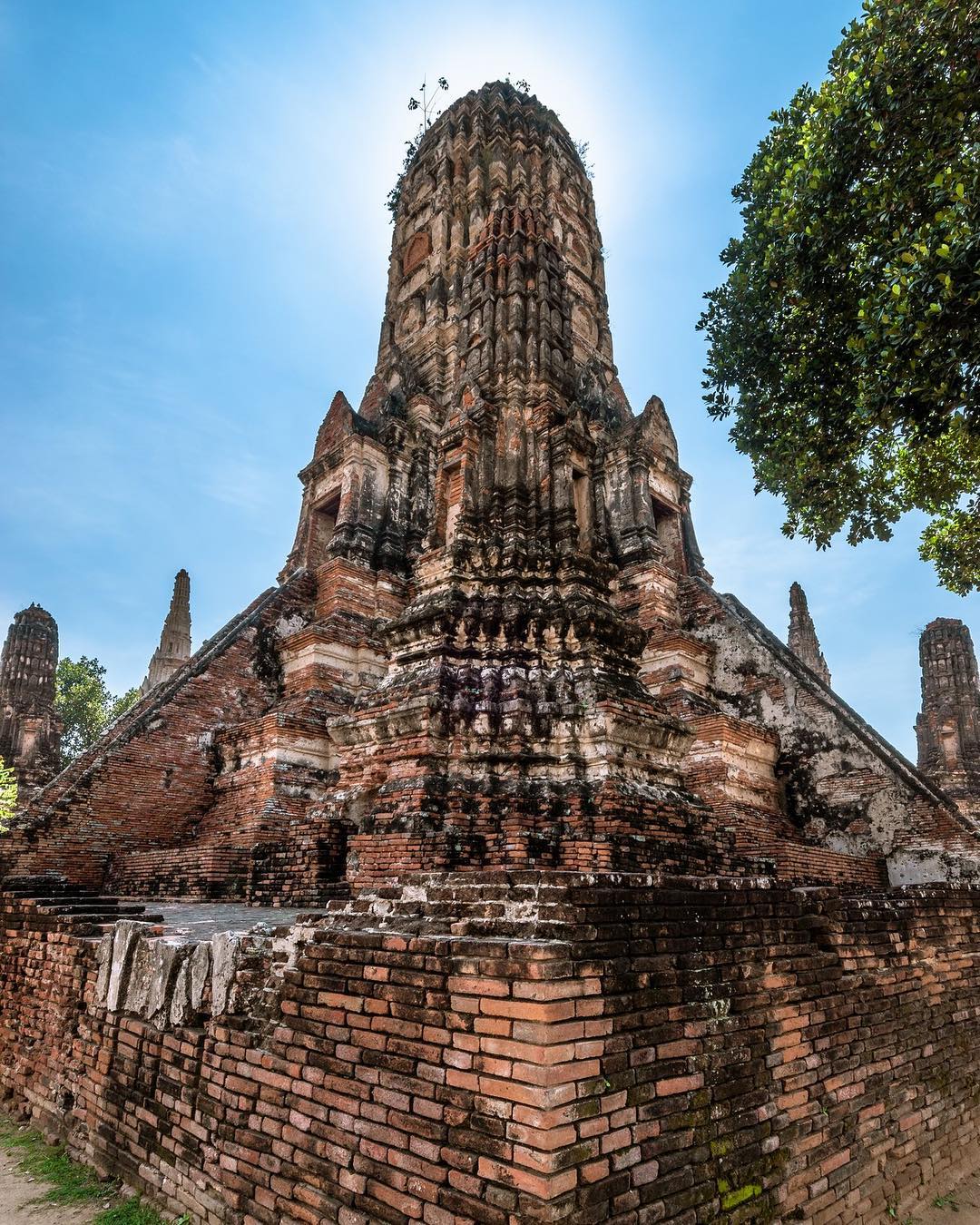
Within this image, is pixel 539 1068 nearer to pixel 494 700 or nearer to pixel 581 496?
pixel 494 700

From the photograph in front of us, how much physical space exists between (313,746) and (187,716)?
1.97 meters

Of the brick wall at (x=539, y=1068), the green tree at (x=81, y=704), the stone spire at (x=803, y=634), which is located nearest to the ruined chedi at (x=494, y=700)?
the brick wall at (x=539, y=1068)

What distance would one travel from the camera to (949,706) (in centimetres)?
2147

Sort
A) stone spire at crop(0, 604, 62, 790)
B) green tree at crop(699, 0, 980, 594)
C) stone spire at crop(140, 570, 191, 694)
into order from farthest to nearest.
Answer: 1. stone spire at crop(140, 570, 191, 694)
2. stone spire at crop(0, 604, 62, 790)
3. green tree at crop(699, 0, 980, 594)

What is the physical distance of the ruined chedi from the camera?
22.5 ft

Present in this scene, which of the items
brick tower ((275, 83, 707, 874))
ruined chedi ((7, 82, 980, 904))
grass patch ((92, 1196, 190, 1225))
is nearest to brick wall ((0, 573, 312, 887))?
ruined chedi ((7, 82, 980, 904))

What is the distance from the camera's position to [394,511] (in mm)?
13062

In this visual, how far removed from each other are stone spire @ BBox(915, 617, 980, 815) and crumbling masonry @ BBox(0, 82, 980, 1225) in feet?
39.2

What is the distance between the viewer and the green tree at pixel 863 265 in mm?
5758

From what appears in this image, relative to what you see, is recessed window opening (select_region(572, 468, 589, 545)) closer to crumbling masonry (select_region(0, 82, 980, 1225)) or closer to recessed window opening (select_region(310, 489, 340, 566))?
crumbling masonry (select_region(0, 82, 980, 1225))

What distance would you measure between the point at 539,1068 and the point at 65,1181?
3397 millimetres

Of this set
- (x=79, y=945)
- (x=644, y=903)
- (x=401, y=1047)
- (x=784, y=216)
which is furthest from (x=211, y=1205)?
(x=784, y=216)

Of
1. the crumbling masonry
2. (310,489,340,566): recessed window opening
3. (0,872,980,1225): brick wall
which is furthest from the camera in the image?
(310,489,340,566): recessed window opening


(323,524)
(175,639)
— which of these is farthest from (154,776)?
(175,639)
